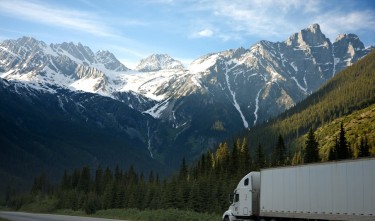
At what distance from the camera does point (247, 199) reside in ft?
125

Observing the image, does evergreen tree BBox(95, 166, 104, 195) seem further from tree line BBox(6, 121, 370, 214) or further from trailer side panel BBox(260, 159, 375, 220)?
trailer side panel BBox(260, 159, 375, 220)

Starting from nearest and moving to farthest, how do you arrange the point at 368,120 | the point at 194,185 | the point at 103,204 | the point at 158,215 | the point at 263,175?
1. the point at 263,175
2. the point at 158,215
3. the point at 194,185
4. the point at 103,204
5. the point at 368,120

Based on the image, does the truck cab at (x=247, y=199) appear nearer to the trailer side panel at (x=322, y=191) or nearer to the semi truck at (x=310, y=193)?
the semi truck at (x=310, y=193)

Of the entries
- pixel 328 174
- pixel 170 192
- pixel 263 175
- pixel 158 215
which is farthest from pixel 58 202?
pixel 328 174

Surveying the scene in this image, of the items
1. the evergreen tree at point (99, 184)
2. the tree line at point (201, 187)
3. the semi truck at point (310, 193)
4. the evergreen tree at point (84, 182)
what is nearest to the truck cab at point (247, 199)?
the semi truck at point (310, 193)

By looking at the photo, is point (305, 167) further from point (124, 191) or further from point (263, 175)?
point (124, 191)

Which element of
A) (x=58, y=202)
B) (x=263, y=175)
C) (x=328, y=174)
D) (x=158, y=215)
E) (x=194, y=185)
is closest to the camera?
(x=328, y=174)

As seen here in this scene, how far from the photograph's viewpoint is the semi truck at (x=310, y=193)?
2602 cm

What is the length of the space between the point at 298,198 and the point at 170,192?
65.1 m

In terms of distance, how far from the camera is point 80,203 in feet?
413

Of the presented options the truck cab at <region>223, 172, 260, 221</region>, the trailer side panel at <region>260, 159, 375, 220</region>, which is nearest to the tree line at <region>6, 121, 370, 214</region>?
the truck cab at <region>223, 172, 260, 221</region>

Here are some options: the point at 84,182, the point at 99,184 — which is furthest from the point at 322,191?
the point at 84,182

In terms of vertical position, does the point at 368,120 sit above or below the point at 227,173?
above

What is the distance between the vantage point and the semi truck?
26016 mm
